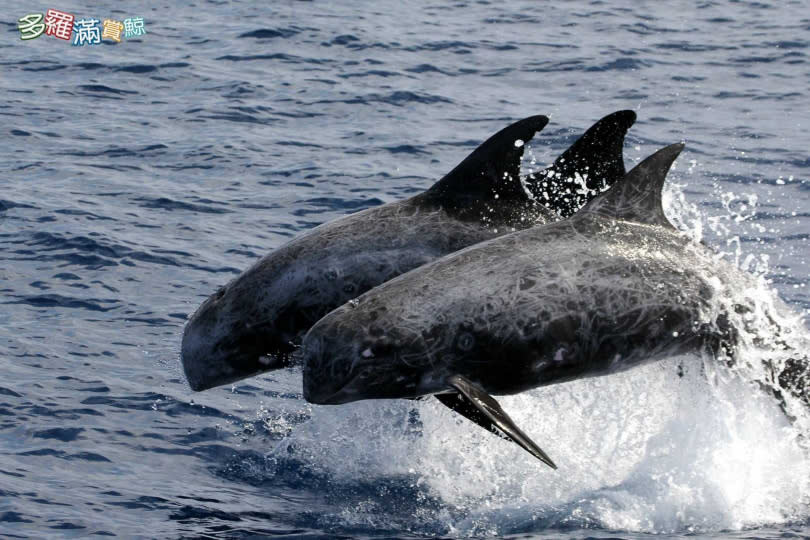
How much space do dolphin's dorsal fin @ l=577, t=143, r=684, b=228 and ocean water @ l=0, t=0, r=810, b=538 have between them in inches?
25.0

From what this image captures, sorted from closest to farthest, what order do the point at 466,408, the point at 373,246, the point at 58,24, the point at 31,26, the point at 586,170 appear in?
the point at 466,408, the point at 373,246, the point at 586,170, the point at 31,26, the point at 58,24

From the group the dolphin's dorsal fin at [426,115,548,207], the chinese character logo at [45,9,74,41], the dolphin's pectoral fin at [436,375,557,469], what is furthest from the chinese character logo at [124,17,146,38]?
the dolphin's pectoral fin at [436,375,557,469]

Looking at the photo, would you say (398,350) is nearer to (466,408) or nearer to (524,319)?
(466,408)

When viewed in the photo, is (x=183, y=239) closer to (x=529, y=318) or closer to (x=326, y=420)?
(x=326, y=420)

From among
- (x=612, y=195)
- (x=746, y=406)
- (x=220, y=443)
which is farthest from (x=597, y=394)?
(x=220, y=443)

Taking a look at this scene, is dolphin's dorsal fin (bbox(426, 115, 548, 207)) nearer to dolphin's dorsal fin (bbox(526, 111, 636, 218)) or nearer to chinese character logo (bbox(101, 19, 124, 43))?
dolphin's dorsal fin (bbox(526, 111, 636, 218))

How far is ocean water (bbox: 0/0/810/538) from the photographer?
13.4 m

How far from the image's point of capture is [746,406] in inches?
535

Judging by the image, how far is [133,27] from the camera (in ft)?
116

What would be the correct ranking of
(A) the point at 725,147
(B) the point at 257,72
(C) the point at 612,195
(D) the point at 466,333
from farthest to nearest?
1. (B) the point at 257,72
2. (A) the point at 725,147
3. (C) the point at 612,195
4. (D) the point at 466,333

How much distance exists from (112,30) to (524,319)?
25.5m

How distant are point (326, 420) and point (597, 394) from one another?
3007mm

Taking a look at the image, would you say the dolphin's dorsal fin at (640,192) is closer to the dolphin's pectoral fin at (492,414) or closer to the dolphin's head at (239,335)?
the dolphin's pectoral fin at (492,414)

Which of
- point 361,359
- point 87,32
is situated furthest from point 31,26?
point 361,359
